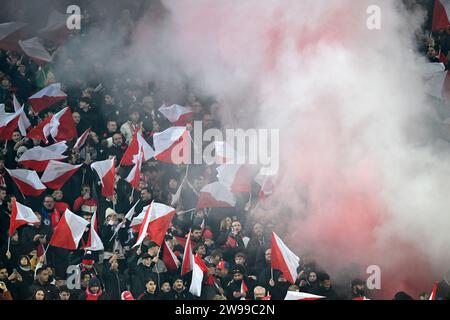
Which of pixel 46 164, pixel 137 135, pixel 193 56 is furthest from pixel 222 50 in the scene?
pixel 46 164

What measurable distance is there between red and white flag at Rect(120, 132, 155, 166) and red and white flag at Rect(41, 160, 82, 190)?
67 centimetres

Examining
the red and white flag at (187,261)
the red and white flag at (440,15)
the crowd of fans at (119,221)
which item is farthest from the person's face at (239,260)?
the red and white flag at (440,15)

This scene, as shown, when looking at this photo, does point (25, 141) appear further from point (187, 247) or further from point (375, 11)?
point (375, 11)

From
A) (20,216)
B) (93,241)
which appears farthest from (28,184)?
(93,241)

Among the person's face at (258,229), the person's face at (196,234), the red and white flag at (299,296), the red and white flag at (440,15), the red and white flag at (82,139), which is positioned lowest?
the red and white flag at (299,296)

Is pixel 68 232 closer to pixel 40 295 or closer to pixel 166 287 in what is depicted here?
pixel 40 295

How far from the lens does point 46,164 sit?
41.1ft

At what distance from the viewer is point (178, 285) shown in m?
11.0

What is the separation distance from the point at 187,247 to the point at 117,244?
94 cm

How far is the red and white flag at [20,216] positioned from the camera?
1158cm

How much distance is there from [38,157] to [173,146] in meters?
1.64

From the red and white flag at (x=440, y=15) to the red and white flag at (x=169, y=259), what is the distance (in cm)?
460

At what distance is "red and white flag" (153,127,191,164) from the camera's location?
12664mm

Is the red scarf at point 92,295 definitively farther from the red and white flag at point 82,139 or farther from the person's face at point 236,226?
the red and white flag at point 82,139
